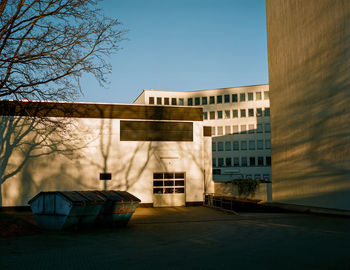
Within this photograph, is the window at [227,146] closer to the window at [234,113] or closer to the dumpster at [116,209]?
the window at [234,113]

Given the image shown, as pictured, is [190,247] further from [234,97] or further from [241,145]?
[234,97]

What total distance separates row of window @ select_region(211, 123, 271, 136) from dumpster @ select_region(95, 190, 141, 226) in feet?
195

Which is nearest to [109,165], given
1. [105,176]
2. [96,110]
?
[105,176]

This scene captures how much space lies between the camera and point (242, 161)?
74875 millimetres

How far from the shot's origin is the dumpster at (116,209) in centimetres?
1691

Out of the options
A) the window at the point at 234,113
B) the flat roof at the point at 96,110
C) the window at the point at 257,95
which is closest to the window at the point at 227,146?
the window at the point at 234,113

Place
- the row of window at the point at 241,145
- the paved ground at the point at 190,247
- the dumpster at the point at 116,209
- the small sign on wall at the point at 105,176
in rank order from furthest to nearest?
1. the row of window at the point at 241,145
2. the small sign on wall at the point at 105,176
3. the dumpster at the point at 116,209
4. the paved ground at the point at 190,247

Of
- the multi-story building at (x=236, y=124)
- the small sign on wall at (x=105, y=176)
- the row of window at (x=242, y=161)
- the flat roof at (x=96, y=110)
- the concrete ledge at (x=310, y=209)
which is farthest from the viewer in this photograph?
the multi-story building at (x=236, y=124)

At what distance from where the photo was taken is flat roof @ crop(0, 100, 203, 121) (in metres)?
25.5

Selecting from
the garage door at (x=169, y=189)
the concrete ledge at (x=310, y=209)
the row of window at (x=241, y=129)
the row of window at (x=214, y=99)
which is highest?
the row of window at (x=214, y=99)

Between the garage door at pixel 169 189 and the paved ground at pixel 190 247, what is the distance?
893 centimetres

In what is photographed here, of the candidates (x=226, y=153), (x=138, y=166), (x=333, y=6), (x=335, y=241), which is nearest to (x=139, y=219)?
(x=138, y=166)

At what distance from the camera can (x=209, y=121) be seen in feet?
256

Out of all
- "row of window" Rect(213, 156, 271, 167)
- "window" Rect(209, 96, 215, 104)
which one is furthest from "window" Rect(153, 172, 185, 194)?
"window" Rect(209, 96, 215, 104)
